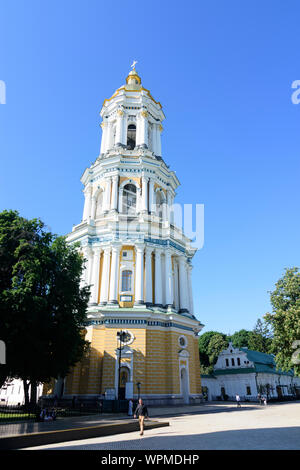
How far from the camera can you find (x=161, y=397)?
27391mm

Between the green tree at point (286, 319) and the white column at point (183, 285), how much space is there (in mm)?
9836

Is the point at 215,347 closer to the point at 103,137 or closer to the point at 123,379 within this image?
the point at 123,379

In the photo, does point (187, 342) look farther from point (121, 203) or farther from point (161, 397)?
point (121, 203)

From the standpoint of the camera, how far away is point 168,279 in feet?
108

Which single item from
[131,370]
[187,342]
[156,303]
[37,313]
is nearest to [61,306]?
[37,313]

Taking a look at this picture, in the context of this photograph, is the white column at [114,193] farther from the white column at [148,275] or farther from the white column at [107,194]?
the white column at [148,275]

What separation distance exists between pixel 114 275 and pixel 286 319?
50.6 feet

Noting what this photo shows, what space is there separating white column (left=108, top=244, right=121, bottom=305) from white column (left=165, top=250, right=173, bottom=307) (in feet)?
16.9

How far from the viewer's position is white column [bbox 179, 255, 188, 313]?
34.2 meters

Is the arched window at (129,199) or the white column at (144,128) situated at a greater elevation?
the white column at (144,128)

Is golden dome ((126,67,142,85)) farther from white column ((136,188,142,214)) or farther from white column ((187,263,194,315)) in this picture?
white column ((187,263,194,315))

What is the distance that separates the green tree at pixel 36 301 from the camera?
1897cm

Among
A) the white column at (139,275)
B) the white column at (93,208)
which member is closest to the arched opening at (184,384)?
the white column at (139,275)
